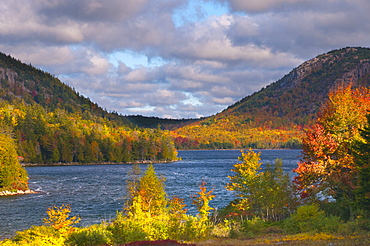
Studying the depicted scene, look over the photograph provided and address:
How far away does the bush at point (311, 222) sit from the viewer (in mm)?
26016

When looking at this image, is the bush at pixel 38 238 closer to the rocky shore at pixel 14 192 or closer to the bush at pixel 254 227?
the bush at pixel 254 227

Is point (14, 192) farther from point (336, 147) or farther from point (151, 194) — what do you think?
point (336, 147)

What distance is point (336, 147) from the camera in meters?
31.8

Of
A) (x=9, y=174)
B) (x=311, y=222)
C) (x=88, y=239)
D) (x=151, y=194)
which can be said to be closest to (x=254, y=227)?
(x=311, y=222)

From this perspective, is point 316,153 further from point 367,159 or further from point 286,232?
point 286,232

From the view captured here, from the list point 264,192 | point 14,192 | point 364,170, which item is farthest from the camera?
point 14,192

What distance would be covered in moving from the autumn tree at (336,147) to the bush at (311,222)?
335 cm

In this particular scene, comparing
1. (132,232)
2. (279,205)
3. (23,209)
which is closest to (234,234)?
(132,232)

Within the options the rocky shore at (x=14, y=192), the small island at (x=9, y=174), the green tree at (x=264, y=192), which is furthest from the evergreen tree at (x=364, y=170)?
the small island at (x=9, y=174)

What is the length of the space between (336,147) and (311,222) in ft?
25.3

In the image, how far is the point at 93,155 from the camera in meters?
189

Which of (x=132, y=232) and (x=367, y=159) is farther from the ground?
(x=367, y=159)

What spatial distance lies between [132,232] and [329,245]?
12.6 m

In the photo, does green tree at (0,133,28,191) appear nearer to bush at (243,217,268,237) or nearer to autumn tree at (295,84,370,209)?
bush at (243,217,268,237)
